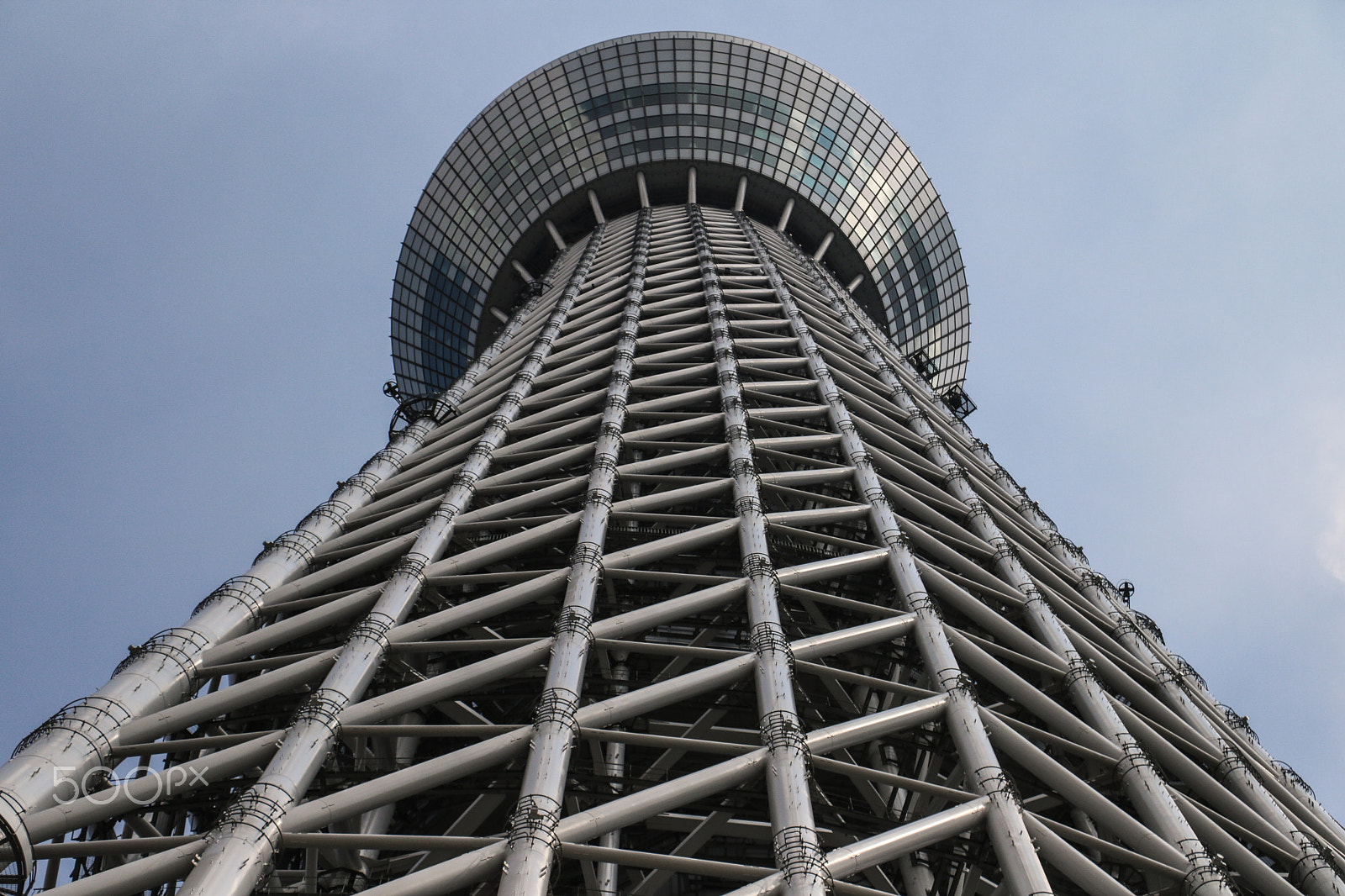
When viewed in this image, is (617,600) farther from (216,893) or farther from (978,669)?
(216,893)

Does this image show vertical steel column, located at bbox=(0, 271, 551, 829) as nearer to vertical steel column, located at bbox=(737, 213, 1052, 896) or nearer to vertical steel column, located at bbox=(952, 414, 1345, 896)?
vertical steel column, located at bbox=(737, 213, 1052, 896)

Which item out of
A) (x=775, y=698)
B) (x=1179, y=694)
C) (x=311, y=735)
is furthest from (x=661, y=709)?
(x=1179, y=694)

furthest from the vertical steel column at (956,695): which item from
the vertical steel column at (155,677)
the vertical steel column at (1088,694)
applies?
the vertical steel column at (155,677)

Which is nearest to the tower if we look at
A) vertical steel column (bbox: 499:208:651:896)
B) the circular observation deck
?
vertical steel column (bbox: 499:208:651:896)

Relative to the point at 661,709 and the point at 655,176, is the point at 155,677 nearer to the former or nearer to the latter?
the point at 661,709

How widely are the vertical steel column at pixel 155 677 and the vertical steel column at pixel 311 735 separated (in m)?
3.91

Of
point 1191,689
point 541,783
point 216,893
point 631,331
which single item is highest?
point 631,331

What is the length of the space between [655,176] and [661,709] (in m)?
72.6

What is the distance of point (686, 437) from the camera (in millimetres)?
41000

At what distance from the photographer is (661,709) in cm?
2644

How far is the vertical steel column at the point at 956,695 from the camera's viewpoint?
56.7ft

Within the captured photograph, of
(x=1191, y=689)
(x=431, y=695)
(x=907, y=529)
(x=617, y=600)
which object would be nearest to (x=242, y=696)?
(x=431, y=695)

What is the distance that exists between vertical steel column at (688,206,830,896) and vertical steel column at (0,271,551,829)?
1251cm

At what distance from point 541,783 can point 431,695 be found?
469cm
